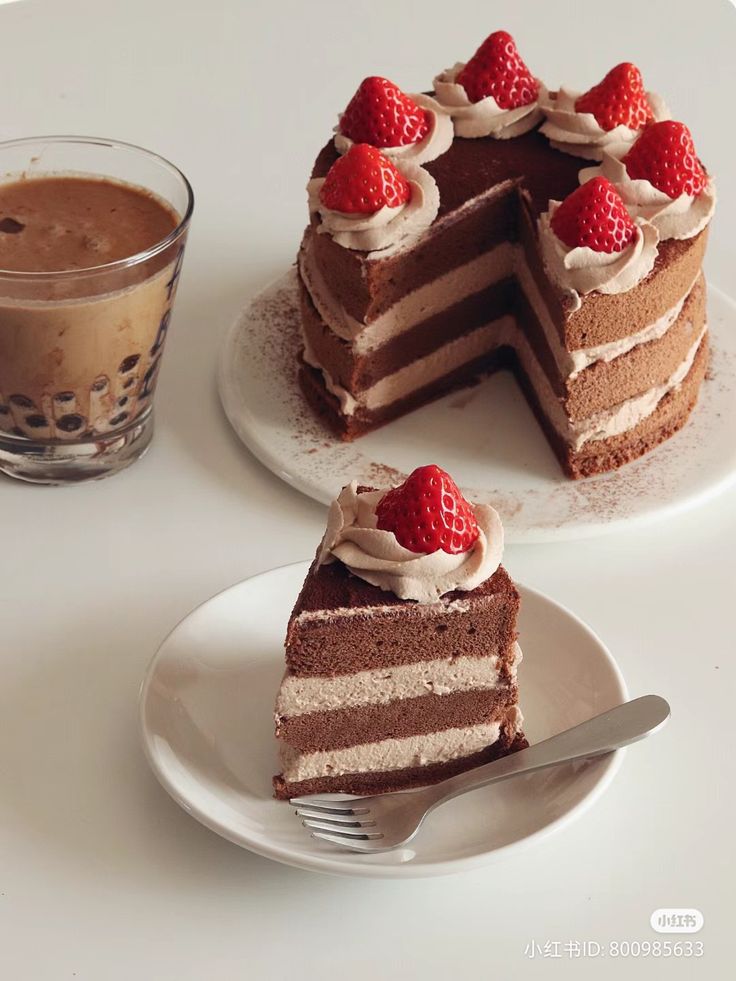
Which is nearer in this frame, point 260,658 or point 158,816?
point 158,816

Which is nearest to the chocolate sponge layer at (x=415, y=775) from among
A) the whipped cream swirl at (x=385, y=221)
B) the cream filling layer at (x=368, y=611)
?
the cream filling layer at (x=368, y=611)

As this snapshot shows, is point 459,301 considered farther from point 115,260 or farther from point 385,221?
point 115,260

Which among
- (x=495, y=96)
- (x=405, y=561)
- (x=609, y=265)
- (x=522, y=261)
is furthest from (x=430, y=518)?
(x=495, y=96)

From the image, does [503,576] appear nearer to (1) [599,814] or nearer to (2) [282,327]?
(1) [599,814]

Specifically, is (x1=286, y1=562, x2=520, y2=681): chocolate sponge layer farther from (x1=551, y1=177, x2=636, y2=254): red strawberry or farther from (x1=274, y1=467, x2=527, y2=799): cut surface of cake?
(x1=551, y1=177, x2=636, y2=254): red strawberry

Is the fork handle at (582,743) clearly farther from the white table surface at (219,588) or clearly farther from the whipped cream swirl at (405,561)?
the whipped cream swirl at (405,561)

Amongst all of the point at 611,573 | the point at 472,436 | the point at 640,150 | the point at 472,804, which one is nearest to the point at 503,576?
the point at 472,804
